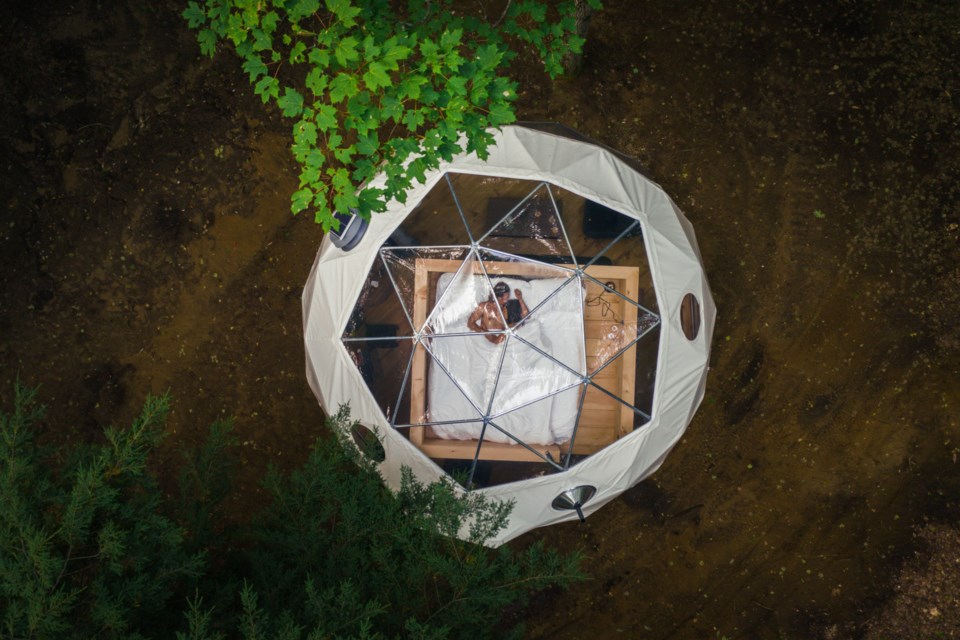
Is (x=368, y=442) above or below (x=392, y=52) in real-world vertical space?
below

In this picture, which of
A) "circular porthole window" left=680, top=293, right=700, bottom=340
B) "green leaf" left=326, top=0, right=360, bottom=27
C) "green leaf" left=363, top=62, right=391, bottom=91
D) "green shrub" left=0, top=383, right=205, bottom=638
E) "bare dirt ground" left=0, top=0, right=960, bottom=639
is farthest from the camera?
"bare dirt ground" left=0, top=0, right=960, bottom=639

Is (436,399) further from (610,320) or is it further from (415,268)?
(610,320)

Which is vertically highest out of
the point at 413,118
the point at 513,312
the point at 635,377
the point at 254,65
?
the point at 254,65

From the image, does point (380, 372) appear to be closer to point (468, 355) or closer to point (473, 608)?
point (468, 355)

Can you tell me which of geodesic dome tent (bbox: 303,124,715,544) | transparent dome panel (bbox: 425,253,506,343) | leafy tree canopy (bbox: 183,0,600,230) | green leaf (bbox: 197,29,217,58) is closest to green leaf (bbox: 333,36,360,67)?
leafy tree canopy (bbox: 183,0,600,230)

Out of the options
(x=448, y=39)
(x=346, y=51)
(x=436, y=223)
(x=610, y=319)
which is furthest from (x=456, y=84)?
(x=610, y=319)

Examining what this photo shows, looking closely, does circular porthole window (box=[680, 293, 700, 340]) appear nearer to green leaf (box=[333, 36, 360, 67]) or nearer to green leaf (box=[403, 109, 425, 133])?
green leaf (box=[403, 109, 425, 133])

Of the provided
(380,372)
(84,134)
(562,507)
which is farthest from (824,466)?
(84,134)
